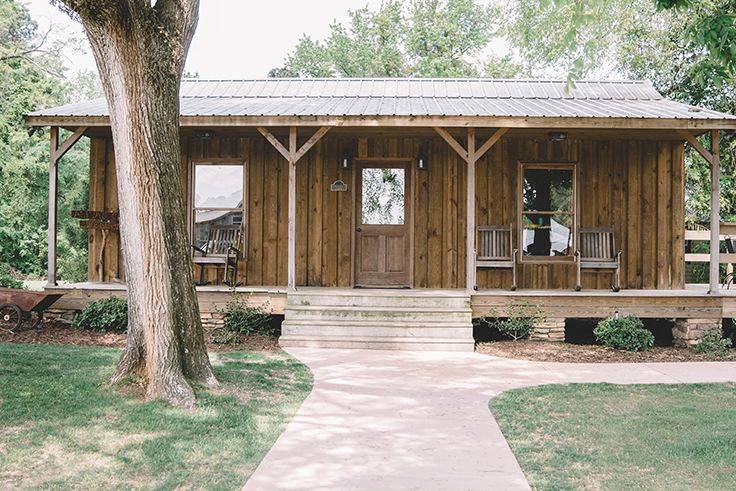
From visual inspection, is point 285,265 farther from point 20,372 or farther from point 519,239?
point 20,372

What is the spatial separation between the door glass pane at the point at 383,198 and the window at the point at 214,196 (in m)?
2.07

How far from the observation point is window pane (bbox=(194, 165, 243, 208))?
10844mm

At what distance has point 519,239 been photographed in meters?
10.6

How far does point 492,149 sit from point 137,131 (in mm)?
6670

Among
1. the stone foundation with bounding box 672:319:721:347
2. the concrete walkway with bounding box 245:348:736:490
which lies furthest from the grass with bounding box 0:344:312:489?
the stone foundation with bounding box 672:319:721:347

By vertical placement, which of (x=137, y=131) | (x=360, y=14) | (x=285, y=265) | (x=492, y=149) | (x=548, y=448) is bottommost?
(x=548, y=448)

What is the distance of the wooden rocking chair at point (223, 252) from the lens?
998 cm

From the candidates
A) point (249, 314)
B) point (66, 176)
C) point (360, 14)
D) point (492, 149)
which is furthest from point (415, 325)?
point (360, 14)

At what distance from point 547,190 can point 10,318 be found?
829 centimetres

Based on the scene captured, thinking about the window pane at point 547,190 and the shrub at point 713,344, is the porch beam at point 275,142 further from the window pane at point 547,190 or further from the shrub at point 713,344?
the shrub at point 713,344

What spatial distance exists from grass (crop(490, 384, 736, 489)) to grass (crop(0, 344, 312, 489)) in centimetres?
180

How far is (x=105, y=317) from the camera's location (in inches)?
359

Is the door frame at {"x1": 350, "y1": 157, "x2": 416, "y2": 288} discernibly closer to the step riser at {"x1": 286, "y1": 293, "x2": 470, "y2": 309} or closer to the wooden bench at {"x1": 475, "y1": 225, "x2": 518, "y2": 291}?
the wooden bench at {"x1": 475, "y1": 225, "x2": 518, "y2": 291}

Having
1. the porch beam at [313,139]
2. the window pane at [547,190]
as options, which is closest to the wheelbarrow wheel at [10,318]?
the porch beam at [313,139]
